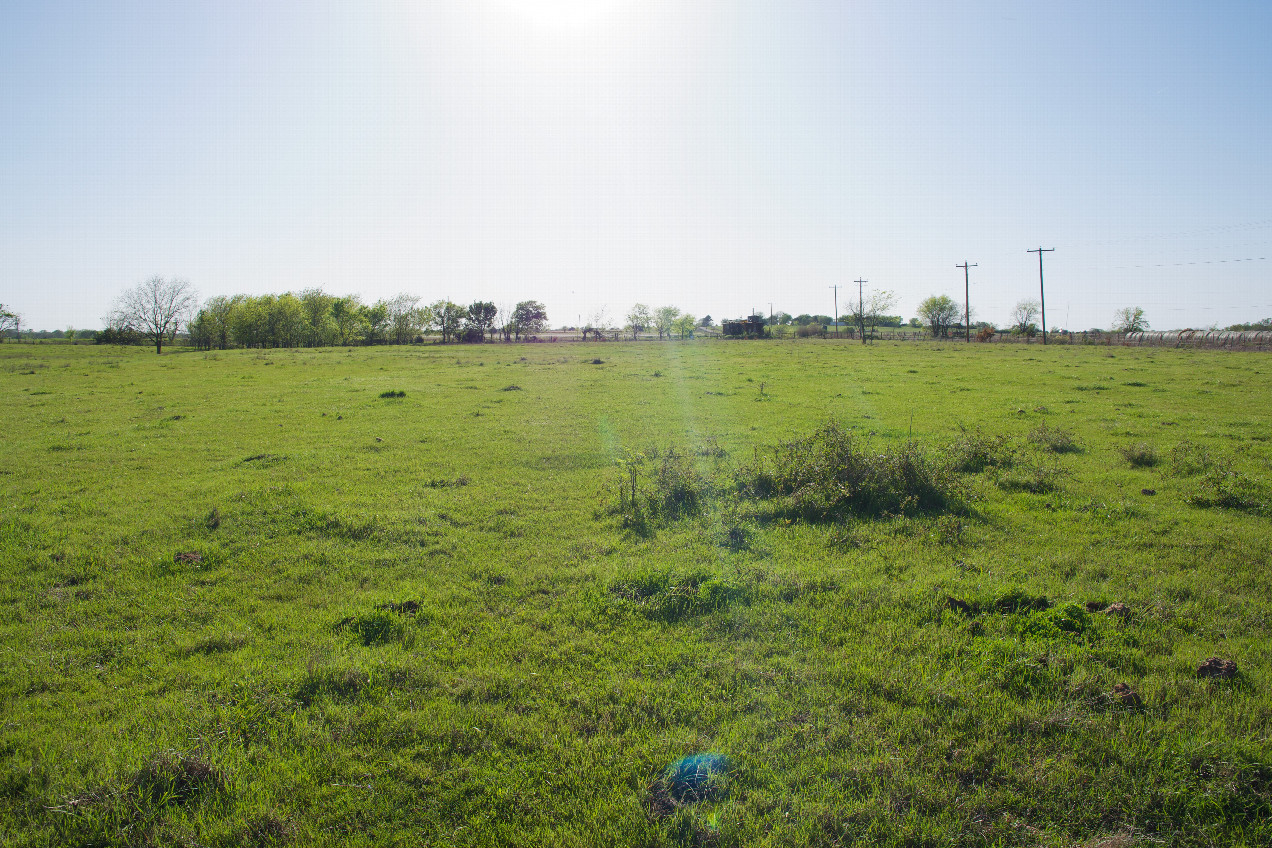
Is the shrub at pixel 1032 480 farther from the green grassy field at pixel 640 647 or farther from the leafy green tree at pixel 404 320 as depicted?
the leafy green tree at pixel 404 320

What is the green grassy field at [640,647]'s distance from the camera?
3.88 meters

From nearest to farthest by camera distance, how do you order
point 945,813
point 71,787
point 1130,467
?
1. point 945,813
2. point 71,787
3. point 1130,467

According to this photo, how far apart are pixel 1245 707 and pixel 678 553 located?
18.0 ft

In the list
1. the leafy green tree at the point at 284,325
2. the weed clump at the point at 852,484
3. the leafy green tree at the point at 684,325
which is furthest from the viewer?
the leafy green tree at the point at 684,325

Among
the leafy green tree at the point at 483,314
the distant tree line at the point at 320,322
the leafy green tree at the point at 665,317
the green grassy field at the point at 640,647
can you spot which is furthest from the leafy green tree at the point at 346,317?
the green grassy field at the point at 640,647

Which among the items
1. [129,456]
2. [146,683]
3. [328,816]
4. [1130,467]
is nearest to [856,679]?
[328,816]

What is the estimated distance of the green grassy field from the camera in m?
3.88

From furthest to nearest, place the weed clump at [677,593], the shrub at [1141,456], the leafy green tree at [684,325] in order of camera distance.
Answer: the leafy green tree at [684,325] → the shrub at [1141,456] → the weed clump at [677,593]

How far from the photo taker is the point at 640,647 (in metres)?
5.83

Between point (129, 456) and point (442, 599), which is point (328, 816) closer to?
point (442, 599)

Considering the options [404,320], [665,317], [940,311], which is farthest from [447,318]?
[940,311]

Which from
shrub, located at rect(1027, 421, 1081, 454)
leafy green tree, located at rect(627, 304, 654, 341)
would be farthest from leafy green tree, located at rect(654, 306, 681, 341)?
shrub, located at rect(1027, 421, 1081, 454)

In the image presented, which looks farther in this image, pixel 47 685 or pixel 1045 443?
pixel 1045 443

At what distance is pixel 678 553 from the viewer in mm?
8047
